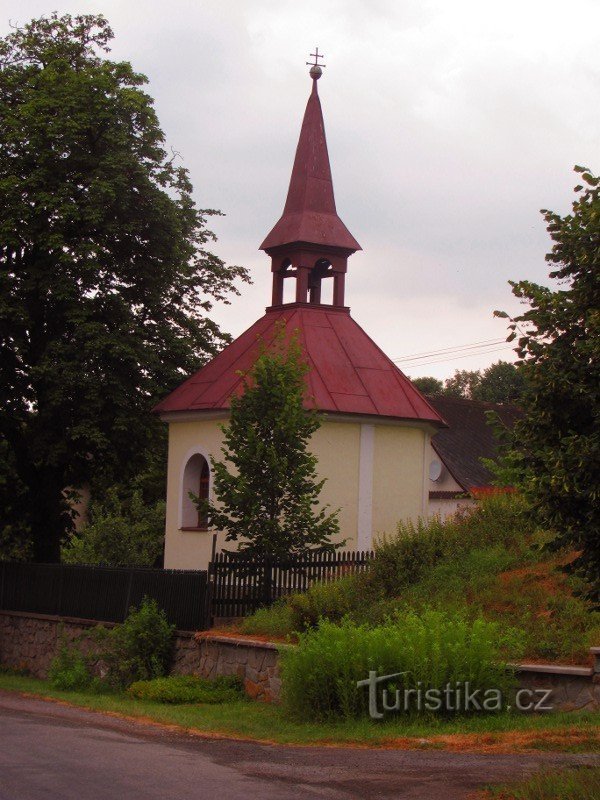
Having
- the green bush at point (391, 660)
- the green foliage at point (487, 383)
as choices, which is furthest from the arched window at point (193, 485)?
the green foliage at point (487, 383)

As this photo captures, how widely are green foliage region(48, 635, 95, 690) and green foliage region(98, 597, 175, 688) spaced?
86 centimetres

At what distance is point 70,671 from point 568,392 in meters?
14.2

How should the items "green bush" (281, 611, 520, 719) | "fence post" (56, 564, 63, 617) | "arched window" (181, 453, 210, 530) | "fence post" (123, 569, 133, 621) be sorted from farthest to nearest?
1. "arched window" (181, 453, 210, 530)
2. "fence post" (56, 564, 63, 617)
3. "fence post" (123, 569, 133, 621)
4. "green bush" (281, 611, 520, 719)

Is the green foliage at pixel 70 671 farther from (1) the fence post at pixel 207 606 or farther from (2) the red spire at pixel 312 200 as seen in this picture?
(2) the red spire at pixel 312 200

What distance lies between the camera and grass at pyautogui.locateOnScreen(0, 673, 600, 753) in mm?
10742

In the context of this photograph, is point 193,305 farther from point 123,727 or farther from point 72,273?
point 123,727

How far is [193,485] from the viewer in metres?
25.5

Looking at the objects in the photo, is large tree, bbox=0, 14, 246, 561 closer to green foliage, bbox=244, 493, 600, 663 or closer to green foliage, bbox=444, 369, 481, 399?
green foliage, bbox=244, 493, 600, 663

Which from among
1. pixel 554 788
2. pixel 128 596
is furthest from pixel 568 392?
pixel 128 596

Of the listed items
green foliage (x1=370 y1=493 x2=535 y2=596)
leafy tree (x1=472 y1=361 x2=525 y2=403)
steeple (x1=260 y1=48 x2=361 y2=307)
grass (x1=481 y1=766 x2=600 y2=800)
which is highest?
leafy tree (x1=472 y1=361 x2=525 y2=403)

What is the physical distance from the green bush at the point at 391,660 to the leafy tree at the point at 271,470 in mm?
5226

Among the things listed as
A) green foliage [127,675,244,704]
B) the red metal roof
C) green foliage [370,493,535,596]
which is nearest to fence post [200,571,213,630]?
green foliage [127,675,244,704]

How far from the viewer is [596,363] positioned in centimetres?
779

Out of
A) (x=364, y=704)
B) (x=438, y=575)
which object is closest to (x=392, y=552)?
(x=438, y=575)
